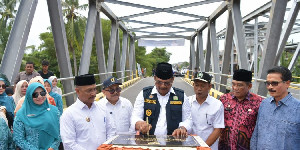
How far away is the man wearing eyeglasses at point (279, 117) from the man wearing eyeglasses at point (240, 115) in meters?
0.15

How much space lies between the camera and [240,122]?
9.04 feet

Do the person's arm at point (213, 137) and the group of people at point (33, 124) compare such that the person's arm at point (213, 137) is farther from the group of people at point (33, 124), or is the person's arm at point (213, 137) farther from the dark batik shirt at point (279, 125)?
the group of people at point (33, 124)

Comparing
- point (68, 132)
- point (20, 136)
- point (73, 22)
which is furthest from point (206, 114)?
point (73, 22)

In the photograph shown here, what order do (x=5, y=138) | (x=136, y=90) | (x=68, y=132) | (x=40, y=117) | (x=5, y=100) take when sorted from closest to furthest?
(x=68, y=132) < (x=5, y=138) < (x=40, y=117) < (x=5, y=100) < (x=136, y=90)

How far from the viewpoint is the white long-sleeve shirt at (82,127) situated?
2.46m

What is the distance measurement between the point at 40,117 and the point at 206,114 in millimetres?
1689

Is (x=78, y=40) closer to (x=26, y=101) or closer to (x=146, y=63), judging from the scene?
(x=146, y=63)

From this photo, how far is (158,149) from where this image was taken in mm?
2025

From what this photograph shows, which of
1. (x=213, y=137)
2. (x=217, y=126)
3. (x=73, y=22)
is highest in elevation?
(x=73, y=22)

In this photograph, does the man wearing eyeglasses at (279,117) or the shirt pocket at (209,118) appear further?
the shirt pocket at (209,118)

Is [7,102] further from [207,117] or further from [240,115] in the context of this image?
[240,115]

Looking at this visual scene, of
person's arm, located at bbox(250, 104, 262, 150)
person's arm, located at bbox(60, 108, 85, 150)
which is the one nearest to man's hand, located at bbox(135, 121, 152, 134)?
person's arm, located at bbox(60, 108, 85, 150)

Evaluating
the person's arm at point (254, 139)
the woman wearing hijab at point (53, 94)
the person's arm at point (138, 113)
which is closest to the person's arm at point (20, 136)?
the person's arm at point (138, 113)

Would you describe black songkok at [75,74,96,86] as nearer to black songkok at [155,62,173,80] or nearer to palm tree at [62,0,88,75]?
black songkok at [155,62,173,80]
